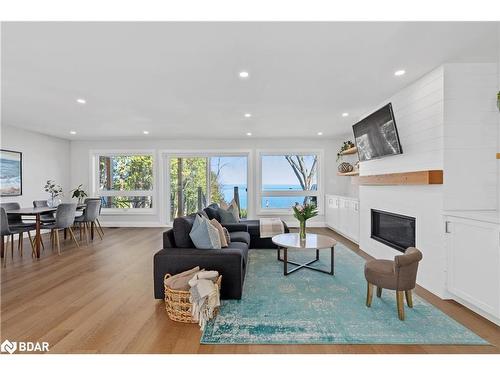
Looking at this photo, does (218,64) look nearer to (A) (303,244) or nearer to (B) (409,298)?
(A) (303,244)

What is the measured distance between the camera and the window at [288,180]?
7.12m

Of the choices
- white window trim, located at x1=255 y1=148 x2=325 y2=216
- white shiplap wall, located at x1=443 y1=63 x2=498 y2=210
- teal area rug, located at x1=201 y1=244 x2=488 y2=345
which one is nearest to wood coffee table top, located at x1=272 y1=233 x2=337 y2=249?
teal area rug, located at x1=201 y1=244 x2=488 y2=345

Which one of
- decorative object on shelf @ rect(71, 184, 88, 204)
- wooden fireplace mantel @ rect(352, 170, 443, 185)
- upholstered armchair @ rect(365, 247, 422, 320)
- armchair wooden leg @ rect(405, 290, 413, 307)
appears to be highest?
wooden fireplace mantel @ rect(352, 170, 443, 185)

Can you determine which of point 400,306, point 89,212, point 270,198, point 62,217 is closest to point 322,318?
point 400,306

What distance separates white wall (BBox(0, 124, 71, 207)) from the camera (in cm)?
546

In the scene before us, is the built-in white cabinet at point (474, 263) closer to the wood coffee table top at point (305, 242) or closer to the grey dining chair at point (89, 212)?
the wood coffee table top at point (305, 242)

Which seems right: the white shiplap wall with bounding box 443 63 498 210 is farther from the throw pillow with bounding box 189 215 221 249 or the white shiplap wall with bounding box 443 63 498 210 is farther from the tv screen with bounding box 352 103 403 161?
the throw pillow with bounding box 189 215 221 249

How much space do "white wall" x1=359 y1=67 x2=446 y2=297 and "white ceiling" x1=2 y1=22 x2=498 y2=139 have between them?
22cm

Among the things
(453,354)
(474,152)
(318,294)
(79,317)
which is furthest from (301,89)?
(79,317)

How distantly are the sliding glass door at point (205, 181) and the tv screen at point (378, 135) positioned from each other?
3454mm

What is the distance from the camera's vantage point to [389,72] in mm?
2912

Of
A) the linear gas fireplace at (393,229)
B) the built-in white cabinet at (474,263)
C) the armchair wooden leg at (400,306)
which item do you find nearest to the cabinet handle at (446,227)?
the built-in white cabinet at (474,263)

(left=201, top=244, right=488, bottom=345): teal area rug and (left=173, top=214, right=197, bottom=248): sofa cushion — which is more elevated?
(left=173, top=214, right=197, bottom=248): sofa cushion

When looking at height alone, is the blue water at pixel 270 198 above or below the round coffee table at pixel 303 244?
above
